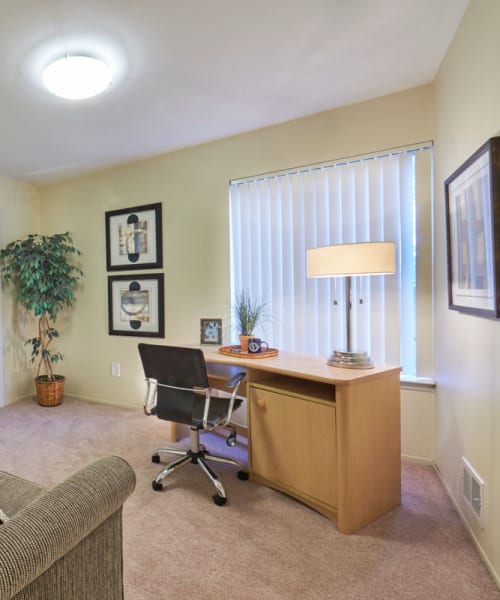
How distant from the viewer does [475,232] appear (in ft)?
5.22

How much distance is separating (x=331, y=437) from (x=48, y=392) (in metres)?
3.14

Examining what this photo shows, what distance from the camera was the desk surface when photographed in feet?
5.90

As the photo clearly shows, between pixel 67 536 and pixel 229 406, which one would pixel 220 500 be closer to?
pixel 229 406

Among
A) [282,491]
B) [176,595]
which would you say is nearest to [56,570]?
[176,595]

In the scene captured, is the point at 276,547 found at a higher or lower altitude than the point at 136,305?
lower

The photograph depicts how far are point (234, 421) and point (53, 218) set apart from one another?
121 inches

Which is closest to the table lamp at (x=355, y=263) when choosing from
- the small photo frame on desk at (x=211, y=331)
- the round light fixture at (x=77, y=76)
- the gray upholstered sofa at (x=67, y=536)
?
the small photo frame on desk at (x=211, y=331)

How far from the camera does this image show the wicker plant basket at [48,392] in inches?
147

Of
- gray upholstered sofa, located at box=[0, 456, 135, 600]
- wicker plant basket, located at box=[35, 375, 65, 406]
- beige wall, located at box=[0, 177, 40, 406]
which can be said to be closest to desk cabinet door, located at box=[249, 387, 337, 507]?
gray upholstered sofa, located at box=[0, 456, 135, 600]

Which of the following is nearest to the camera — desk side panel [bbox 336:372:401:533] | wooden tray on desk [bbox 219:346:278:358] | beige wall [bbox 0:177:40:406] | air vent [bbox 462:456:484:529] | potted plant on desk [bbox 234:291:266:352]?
air vent [bbox 462:456:484:529]

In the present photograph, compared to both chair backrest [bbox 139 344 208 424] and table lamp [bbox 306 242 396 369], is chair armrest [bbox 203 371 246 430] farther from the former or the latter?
table lamp [bbox 306 242 396 369]

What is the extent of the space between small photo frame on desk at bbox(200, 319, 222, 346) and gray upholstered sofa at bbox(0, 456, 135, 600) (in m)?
1.96

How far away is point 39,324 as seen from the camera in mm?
3959

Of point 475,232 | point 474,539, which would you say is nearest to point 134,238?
point 475,232
